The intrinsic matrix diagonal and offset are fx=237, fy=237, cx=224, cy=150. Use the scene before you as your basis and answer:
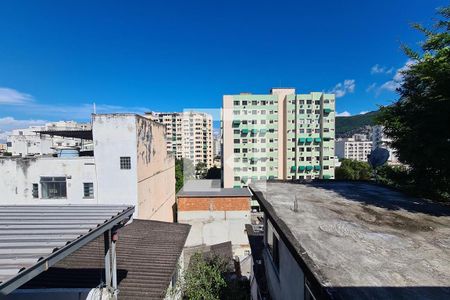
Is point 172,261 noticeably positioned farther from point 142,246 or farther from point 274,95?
point 274,95

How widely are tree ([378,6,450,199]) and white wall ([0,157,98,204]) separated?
1309cm

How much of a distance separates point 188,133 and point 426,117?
63.2 metres

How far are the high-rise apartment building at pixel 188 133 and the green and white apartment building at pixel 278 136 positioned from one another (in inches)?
1080

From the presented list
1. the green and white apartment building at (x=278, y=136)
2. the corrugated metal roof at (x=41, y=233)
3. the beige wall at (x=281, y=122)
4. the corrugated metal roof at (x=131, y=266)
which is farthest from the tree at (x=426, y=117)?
the beige wall at (x=281, y=122)

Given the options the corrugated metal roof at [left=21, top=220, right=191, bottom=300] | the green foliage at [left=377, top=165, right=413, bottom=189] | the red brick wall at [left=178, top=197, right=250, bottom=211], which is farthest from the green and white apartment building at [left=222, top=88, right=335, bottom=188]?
the green foliage at [left=377, top=165, right=413, bottom=189]

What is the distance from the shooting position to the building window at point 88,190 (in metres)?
12.5

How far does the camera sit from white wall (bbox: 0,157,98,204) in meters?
12.4

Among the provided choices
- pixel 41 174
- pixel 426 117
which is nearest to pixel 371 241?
pixel 426 117

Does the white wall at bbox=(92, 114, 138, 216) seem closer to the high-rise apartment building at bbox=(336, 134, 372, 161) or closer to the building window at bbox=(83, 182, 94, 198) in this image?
the building window at bbox=(83, 182, 94, 198)

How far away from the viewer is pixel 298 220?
119 inches

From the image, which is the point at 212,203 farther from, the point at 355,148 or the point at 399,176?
the point at 355,148

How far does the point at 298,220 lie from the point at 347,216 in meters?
0.72

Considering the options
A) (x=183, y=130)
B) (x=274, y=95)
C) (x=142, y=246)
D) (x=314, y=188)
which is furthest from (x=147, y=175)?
(x=183, y=130)

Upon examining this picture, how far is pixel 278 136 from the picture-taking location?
39125 millimetres
